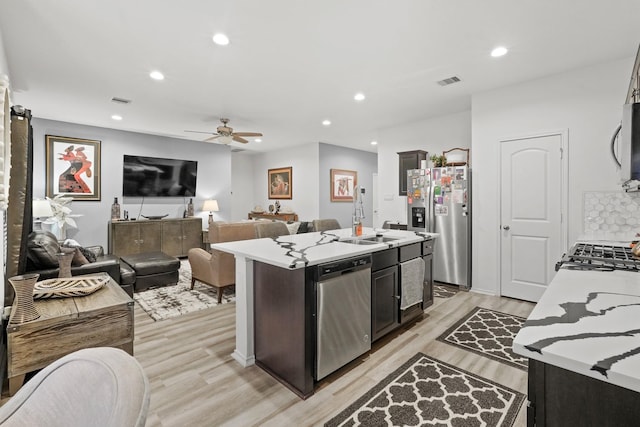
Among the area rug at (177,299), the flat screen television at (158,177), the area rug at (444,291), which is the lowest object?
the area rug at (177,299)

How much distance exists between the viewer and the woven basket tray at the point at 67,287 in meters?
2.19

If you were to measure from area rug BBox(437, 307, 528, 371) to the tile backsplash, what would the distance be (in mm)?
1252

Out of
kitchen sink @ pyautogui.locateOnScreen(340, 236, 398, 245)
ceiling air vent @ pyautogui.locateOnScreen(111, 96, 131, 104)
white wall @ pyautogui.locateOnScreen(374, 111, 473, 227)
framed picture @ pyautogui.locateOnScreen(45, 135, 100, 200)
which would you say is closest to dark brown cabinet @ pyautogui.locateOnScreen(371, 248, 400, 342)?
kitchen sink @ pyautogui.locateOnScreen(340, 236, 398, 245)

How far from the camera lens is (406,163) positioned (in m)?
5.09

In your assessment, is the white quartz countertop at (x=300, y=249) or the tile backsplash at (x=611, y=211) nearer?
the white quartz countertop at (x=300, y=249)

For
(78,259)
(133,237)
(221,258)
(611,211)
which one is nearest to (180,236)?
(133,237)

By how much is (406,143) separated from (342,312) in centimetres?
429

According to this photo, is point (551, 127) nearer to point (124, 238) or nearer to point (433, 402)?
point (433, 402)

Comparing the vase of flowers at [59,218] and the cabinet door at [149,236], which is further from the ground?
the vase of flowers at [59,218]

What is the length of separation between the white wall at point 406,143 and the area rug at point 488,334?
8.36ft

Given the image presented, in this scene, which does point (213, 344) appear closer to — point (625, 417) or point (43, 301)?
point (43, 301)

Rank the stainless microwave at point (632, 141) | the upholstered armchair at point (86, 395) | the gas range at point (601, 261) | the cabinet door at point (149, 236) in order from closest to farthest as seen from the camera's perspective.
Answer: the upholstered armchair at point (86, 395) < the stainless microwave at point (632, 141) < the gas range at point (601, 261) < the cabinet door at point (149, 236)

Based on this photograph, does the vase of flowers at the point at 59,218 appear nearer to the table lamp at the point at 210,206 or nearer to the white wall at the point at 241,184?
the table lamp at the point at 210,206

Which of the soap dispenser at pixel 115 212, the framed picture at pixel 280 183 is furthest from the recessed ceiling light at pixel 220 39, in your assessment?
the framed picture at pixel 280 183
